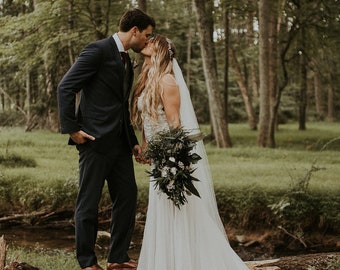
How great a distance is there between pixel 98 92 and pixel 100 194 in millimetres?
930

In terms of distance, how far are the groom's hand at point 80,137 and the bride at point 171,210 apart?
52 cm

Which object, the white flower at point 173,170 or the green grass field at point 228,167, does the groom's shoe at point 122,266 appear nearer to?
the white flower at point 173,170

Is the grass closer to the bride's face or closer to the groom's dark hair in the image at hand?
the bride's face

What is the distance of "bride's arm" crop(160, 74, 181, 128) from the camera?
14.9 feet

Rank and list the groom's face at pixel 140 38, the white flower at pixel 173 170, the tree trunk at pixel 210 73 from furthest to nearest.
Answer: the tree trunk at pixel 210 73 < the groom's face at pixel 140 38 < the white flower at pixel 173 170

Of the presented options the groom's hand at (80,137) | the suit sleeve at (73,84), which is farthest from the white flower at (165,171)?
the suit sleeve at (73,84)

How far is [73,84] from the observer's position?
14.8ft

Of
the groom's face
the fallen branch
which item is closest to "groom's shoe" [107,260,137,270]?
the groom's face

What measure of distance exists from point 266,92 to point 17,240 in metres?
9.31

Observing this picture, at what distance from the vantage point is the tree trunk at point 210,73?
14398 mm

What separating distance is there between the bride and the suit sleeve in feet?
1.55

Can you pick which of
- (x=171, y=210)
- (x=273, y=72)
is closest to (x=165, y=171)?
(x=171, y=210)

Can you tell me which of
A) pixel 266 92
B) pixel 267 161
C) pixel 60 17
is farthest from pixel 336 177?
pixel 60 17

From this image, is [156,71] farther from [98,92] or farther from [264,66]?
[264,66]
